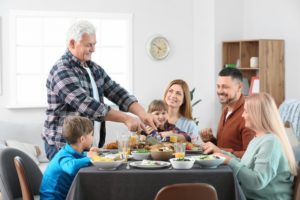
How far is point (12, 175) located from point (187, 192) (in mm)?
1233

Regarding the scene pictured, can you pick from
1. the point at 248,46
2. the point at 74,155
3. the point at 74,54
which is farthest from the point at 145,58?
the point at 74,155

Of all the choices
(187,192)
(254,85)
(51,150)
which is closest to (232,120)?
(51,150)

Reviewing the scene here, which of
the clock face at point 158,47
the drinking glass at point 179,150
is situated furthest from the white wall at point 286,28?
the drinking glass at point 179,150

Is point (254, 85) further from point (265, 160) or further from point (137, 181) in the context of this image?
point (137, 181)

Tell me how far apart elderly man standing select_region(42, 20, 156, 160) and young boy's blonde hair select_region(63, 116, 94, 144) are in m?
0.15

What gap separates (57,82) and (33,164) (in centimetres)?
55

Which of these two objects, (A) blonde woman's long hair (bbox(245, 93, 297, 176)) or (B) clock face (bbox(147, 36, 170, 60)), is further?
(B) clock face (bbox(147, 36, 170, 60))

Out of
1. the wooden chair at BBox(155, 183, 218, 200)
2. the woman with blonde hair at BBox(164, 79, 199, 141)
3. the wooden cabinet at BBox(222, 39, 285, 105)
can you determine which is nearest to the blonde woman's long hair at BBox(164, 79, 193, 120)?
the woman with blonde hair at BBox(164, 79, 199, 141)

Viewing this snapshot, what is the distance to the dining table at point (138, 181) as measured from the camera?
2.44m

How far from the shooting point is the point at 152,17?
271 inches

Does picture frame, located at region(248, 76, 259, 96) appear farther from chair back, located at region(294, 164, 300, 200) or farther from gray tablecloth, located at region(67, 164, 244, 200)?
gray tablecloth, located at region(67, 164, 244, 200)

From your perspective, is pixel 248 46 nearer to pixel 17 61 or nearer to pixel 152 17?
pixel 152 17

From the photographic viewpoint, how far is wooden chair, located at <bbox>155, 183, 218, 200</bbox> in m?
2.19

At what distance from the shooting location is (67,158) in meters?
2.68
